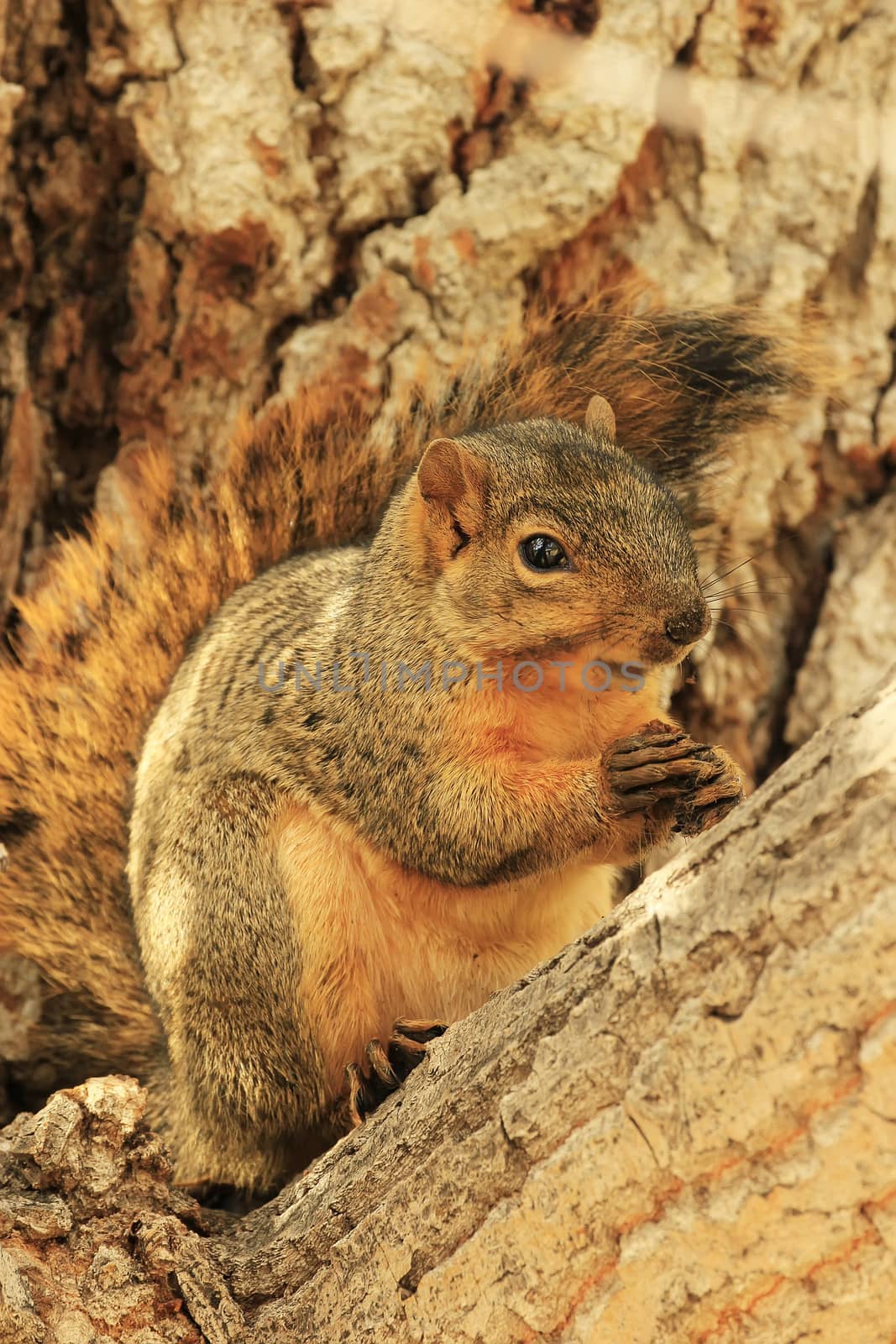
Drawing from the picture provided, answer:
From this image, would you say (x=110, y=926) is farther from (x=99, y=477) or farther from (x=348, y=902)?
(x=99, y=477)

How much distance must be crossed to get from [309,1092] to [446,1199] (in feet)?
1.69

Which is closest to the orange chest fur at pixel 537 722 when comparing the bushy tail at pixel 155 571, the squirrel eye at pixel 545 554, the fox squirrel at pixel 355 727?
the fox squirrel at pixel 355 727

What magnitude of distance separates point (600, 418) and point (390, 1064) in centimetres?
83

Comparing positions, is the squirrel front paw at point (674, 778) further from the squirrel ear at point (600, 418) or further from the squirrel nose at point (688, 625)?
the squirrel ear at point (600, 418)

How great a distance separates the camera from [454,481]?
1.62 meters

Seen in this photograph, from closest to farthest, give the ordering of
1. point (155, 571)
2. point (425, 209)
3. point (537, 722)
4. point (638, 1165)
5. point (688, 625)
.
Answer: point (638, 1165) → point (688, 625) → point (537, 722) → point (155, 571) → point (425, 209)

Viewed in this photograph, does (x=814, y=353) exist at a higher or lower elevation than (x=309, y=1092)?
higher

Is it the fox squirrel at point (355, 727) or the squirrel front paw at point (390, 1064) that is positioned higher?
the fox squirrel at point (355, 727)

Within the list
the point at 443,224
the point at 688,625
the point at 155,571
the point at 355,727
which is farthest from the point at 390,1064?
the point at 443,224

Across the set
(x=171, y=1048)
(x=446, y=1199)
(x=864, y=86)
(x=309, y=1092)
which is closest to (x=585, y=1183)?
(x=446, y=1199)

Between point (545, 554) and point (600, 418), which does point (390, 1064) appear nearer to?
point (545, 554)

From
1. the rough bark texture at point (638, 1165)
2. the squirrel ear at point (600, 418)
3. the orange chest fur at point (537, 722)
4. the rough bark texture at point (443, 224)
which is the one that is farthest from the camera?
the rough bark texture at point (443, 224)

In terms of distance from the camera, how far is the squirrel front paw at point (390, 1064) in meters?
1.48

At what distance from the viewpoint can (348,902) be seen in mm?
1555
